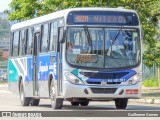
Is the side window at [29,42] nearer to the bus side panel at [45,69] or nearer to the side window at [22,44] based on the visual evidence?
the side window at [22,44]

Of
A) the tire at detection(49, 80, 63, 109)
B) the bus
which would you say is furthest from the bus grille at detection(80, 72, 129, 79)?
the tire at detection(49, 80, 63, 109)

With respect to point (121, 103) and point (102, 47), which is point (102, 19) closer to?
point (102, 47)

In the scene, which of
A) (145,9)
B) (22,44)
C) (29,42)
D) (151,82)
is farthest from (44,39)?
(151,82)

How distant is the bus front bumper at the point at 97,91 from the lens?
2328cm

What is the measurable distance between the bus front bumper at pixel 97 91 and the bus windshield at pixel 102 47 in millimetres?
679

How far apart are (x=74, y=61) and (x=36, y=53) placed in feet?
12.9

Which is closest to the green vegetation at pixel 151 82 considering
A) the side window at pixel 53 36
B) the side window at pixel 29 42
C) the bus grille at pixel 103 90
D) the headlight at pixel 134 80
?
the side window at pixel 29 42

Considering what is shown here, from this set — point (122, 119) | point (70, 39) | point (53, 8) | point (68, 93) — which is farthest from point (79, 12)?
point (53, 8)

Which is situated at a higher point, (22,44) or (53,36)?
(53,36)

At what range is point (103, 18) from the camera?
24219 mm

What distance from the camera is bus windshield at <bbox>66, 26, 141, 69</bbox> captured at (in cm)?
2358

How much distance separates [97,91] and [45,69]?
3.03 meters

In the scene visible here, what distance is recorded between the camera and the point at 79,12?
24109mm

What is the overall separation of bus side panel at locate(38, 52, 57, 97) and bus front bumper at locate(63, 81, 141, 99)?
126 centimetres
